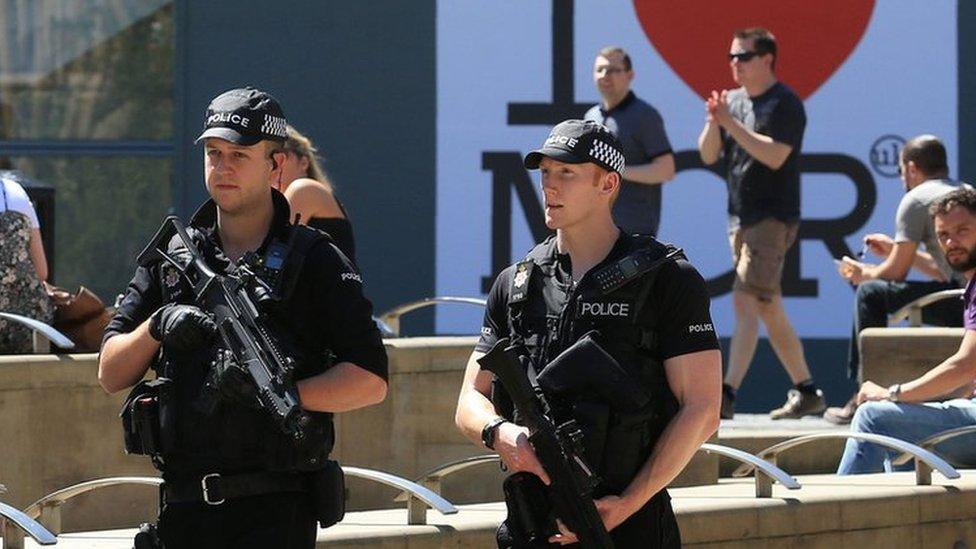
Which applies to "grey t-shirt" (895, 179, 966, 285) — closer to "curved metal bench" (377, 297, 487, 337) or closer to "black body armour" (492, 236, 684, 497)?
"curved metal bench" (377, 297, 487, 337)

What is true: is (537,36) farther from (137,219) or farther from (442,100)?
(137,219)

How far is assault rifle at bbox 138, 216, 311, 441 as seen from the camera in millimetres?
4426

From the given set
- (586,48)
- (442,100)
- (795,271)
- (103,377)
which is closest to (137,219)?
(442,100)

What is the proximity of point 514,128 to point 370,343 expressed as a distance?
8337mm

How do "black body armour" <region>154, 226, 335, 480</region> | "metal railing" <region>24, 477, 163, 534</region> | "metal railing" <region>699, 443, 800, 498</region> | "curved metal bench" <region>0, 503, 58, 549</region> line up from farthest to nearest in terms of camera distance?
"metal railing" <region>699, 443, 800, 498</region> < "metal railing" <region>24, 477, 163, 534</region> < "curved metal bench" <region>0, 503, 58, 549</region> < "black body armour" <region>154, 226, 335, 480</region>

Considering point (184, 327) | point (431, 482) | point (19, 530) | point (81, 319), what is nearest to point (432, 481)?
point (431, 482)

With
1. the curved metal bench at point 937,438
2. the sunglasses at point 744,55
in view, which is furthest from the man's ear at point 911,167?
the curved metal bench at point 937,438

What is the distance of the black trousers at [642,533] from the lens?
4773 mm

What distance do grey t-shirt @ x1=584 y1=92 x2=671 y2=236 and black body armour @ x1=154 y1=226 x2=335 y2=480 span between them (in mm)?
5931

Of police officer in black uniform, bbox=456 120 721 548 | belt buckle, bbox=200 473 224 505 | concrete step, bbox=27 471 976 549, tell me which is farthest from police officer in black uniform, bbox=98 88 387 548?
concrete step, bbox=27 471 976 549

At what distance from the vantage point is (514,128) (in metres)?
13.0

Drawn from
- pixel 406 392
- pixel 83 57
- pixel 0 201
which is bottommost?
pixel 406 392

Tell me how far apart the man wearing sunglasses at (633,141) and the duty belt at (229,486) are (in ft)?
19.6

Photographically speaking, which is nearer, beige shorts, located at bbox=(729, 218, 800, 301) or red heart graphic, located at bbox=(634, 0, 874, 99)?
beige shorts, located at bbox=(729, 218, 800, 301)
